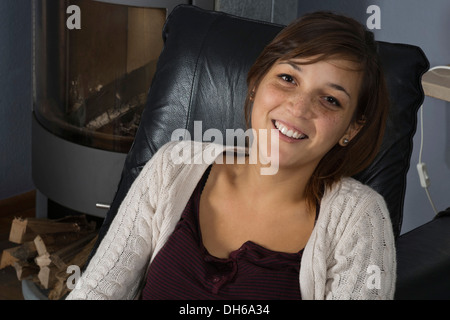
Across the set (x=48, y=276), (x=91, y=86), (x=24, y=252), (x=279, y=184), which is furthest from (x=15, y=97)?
(x=279, y=184)

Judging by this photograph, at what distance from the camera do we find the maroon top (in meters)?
1.29

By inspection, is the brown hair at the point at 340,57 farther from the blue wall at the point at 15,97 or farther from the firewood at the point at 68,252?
the blue wall at the point at 15,97

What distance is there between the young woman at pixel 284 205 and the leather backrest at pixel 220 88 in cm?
8

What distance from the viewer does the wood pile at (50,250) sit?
228cm

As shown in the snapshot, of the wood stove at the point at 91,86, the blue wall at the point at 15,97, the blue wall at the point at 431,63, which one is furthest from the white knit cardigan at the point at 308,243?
the blue wall at the point at 15,97

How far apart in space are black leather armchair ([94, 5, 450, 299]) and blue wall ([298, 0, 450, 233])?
2.59 feet

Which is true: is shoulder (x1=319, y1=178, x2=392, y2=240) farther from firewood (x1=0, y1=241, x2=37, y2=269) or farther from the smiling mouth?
firewood (x1=0, y1=241, x2=37, y2=269)

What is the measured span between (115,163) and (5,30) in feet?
2.50

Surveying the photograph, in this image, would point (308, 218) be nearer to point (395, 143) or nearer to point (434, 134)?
point (395, 143)

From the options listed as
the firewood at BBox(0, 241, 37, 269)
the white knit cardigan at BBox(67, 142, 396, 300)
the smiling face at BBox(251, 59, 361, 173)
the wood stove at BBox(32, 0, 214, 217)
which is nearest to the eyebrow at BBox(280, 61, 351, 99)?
the smiling face at BBox(251, 59, 361, 173)

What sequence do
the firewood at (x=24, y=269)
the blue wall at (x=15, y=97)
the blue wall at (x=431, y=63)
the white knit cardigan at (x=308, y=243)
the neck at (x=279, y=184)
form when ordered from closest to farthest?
the white knit cardigan at (x=308, y=243)
the neck at (x=279, y=184)
the blue wall at (x=431, y=63)
the firewood at (x=24, y=269)
the blue wall at (x=15, y=97)

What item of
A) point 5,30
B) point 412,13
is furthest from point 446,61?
point 5,30

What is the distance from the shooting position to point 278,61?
1353 millimetres

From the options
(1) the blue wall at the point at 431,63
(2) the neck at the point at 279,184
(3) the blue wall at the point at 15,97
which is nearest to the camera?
(2) the neck at the point at 279,184
